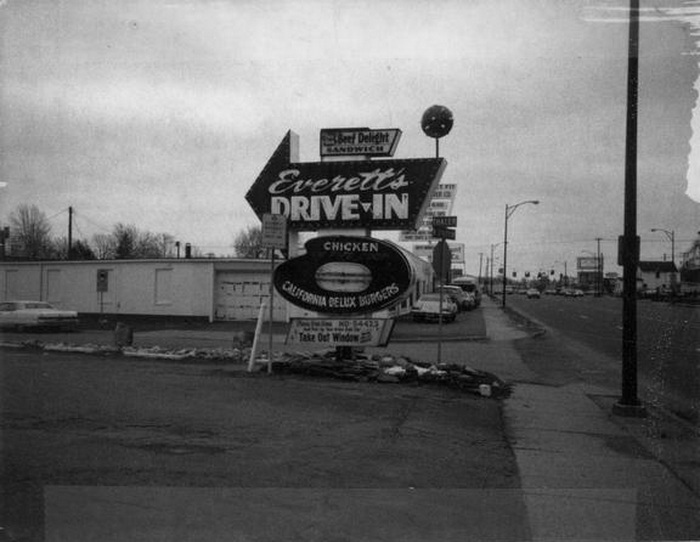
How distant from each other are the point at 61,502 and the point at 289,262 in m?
8.28

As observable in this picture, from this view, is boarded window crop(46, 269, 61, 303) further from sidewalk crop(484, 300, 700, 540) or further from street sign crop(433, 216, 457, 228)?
sidewalk crop(484, 300, 700, 540)

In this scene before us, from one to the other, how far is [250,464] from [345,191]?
7747 mm

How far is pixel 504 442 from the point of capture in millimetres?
7582

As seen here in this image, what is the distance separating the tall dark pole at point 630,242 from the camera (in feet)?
31.7

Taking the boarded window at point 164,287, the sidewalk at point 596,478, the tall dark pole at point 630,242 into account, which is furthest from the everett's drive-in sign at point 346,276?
the boarded window at point 164,287

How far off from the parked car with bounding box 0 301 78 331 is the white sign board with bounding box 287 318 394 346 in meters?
16.1

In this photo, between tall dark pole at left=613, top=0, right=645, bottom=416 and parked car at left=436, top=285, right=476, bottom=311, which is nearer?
tall dark pole at left=613, top=0, right=645, bottom=416

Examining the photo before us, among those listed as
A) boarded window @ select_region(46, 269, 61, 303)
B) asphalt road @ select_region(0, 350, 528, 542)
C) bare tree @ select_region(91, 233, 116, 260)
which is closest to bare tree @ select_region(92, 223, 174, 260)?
bare tree @ select_region(91, 233, 116, 260)

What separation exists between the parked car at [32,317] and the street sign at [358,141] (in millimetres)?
16649

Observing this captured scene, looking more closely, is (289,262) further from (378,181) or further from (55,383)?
(55,383)

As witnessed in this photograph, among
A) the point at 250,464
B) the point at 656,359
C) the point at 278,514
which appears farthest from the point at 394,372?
the point at 656,359

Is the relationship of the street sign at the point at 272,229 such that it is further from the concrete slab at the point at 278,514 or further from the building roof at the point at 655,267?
the building roof at the point at 655,267

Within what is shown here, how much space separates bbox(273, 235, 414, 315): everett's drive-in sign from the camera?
40.6ft

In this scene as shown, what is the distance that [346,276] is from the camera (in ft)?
41.5
